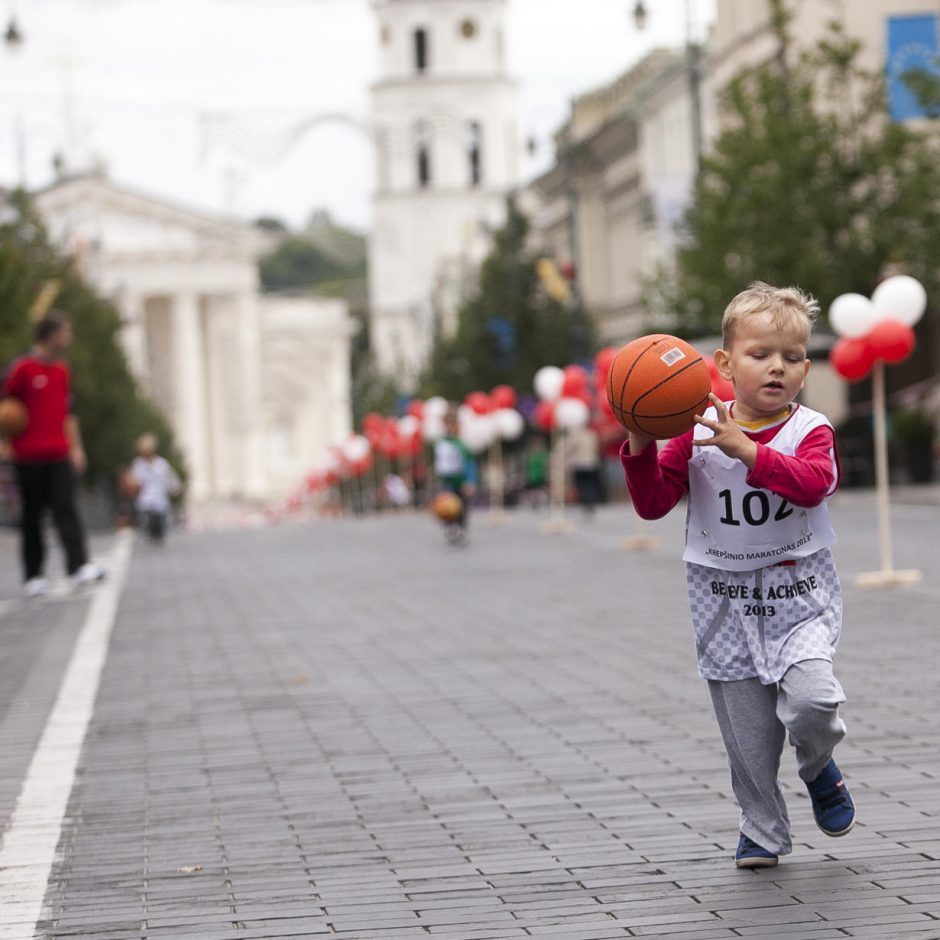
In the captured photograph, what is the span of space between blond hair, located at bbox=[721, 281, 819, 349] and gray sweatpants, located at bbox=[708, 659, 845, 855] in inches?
31.1

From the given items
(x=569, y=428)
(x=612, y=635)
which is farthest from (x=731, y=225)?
(x=612, y=635)

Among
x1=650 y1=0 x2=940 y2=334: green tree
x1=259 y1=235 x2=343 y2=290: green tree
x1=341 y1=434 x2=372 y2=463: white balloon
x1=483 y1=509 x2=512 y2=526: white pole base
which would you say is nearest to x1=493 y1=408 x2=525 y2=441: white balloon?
x1=483 y1=509 x2=512 y2=526: white pole base

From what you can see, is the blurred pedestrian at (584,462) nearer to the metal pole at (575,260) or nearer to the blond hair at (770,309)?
the metal pole at (575,260)

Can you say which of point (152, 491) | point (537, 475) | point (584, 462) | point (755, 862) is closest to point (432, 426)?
point (584, 462)

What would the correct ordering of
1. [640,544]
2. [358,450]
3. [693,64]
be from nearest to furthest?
[640,544] < [693,64] < [358,450]

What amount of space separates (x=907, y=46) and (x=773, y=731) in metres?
32.4

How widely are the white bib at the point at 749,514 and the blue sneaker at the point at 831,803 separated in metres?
0.53

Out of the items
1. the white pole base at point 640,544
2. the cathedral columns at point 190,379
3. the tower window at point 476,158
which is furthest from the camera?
the cathedral columns at point 190,379

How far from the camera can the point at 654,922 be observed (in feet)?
17.6

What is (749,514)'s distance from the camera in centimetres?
571

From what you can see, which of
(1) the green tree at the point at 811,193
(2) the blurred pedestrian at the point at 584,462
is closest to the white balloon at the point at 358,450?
(1) the green tree at the point at 811,193

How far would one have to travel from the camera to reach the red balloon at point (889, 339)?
16406mm

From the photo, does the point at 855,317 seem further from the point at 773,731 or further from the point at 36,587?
the point at 773,731

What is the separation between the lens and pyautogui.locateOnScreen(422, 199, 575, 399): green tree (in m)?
60.8
